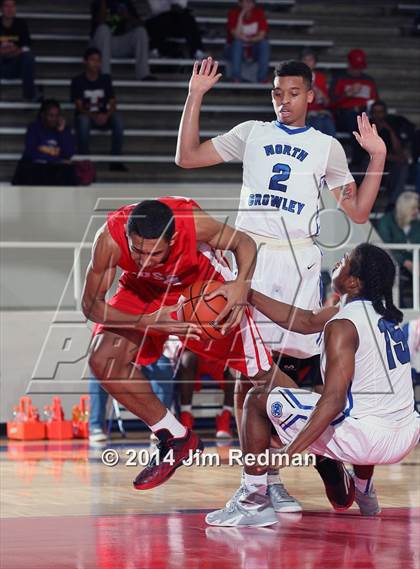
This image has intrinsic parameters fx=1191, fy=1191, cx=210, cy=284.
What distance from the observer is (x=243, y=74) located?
575 inches

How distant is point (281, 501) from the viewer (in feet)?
22.1

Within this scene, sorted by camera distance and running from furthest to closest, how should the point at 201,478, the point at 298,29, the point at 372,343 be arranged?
the point at 298,29 < the point at 201,478 < the point at 372,343

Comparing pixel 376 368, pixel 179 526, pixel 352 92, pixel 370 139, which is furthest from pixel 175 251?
pixel 352 92

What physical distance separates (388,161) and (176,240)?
8288 mm

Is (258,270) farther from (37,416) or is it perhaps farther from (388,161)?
(388,161)

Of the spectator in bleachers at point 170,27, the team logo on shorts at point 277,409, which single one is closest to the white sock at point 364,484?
the team logo on shorts at point 277,409

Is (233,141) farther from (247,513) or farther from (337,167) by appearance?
(247,513)

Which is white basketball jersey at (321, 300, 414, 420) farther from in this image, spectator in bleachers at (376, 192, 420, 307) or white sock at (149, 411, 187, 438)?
spectator in bleachers at (376, 192, 420, 307)

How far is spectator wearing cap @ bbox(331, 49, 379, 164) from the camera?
13906 millimetres

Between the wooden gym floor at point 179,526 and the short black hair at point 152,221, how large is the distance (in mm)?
1434

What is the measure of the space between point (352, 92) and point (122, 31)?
283cm

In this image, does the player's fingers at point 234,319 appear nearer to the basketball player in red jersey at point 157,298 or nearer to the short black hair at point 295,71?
the basketball player in red jersey at point 157,298

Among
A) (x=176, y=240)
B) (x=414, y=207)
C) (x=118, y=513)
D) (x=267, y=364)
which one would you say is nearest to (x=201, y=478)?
(x=118, y=513)

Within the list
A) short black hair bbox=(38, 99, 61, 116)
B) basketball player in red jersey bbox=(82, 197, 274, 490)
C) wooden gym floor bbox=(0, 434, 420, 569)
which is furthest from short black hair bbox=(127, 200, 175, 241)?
short black hair bbox=(38, 99, 61, 116)
